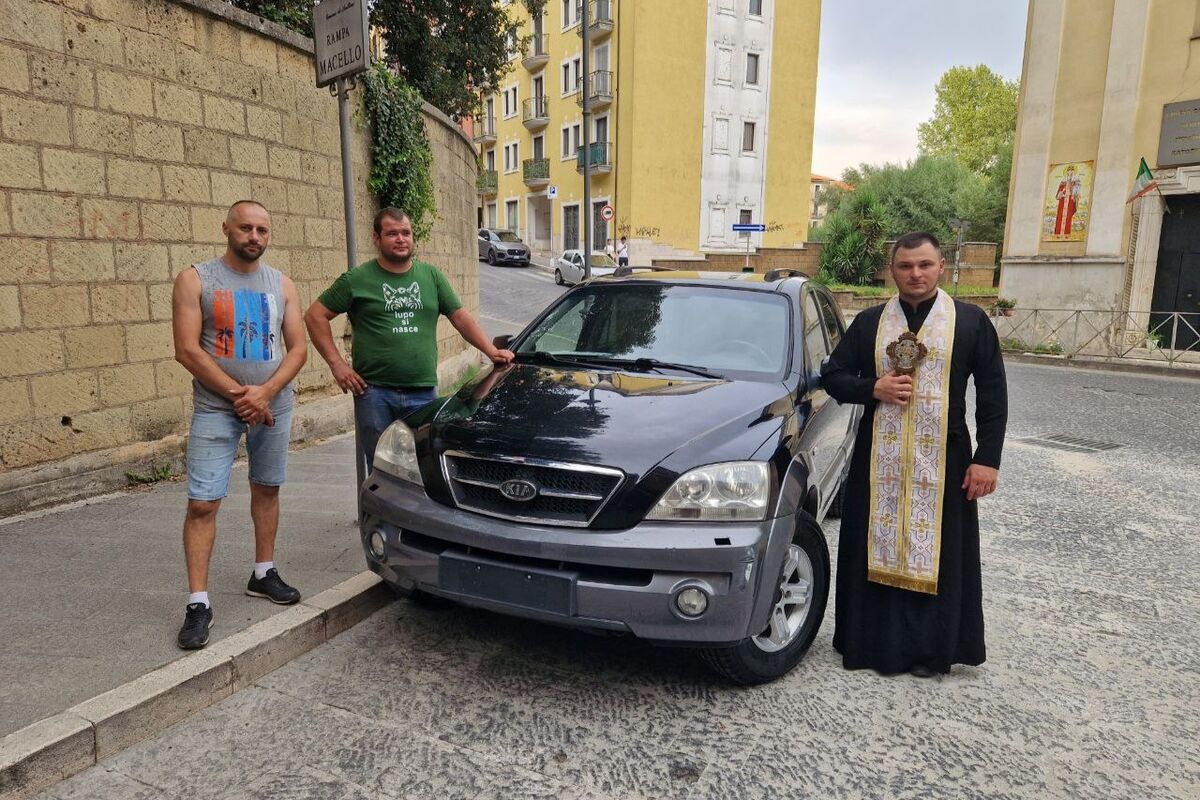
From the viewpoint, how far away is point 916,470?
335 centimetres

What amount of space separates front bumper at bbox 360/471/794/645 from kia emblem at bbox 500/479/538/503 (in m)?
0.10

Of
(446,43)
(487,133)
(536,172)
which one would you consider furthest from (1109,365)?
(487,133)

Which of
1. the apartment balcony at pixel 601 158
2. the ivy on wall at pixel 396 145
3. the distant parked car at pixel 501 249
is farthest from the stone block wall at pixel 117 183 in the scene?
the apartment balcony at pixel 601 158

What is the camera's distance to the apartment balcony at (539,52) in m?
42.2

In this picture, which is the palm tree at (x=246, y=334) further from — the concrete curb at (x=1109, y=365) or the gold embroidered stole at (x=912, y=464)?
the concrete curb at (x=1109, y=365)

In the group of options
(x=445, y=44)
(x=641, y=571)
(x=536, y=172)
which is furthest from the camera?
(x=536, y=172)

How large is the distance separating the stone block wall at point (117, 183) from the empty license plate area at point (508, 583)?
3403 mm

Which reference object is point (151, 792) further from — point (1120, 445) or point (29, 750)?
point (1120, 445)

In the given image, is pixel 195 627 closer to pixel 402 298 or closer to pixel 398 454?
pixel 398 454

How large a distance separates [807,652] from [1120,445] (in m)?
6.28

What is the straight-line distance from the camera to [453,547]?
318cm

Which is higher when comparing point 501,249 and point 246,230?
point 501,249

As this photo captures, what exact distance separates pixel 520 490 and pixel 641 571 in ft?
1.78

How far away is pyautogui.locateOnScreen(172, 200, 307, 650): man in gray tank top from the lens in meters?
3.28
